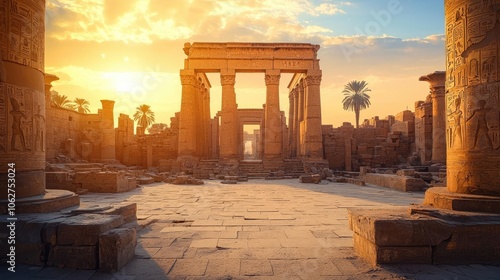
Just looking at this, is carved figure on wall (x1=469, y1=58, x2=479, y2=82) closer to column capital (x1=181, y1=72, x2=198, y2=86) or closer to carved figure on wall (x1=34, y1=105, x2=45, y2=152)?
carved figure on wall (x1=34, y1=105, x2=45, y2=152)

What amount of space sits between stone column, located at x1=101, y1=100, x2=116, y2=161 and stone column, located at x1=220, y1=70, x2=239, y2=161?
8.51 metres

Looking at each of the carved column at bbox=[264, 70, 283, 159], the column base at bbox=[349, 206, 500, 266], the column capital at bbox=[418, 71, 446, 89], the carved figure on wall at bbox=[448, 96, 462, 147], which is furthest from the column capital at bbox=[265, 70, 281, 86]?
the column base at bbox=[349, 206, 500, 266]

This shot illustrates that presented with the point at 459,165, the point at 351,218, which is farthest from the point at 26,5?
the point at 459,165

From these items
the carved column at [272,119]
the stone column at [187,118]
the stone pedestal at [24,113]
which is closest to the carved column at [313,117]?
the carved column at [272,119]

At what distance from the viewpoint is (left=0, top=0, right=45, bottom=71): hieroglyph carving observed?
4301 mm

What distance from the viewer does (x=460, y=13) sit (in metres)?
4.30

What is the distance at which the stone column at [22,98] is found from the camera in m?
4.32

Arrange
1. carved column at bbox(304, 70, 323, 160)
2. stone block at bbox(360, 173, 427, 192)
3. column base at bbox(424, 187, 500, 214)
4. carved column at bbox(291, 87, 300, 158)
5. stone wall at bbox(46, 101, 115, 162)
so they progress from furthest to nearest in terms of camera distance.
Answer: carved column at bbox(291, 87, 300, 158), carved column at bbox(304, 70, 323, 160), stone wall at bbox(46, 101, 115, 162), stone block at bbox(360, 173, 427, 192), column base at bbox(424, 187, 500, 214)

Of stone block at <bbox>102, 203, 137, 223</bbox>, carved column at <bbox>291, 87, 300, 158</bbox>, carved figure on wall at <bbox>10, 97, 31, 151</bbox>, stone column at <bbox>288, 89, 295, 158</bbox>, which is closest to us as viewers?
carved figure on wall at <bbox>10, 97, 31, 151</bbox>

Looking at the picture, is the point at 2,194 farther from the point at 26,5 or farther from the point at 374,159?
the point at 374,159

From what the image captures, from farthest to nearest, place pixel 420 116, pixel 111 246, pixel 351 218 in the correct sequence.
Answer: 1. pixel 420 116
2. pixel 351 218
3. pixel 111 246

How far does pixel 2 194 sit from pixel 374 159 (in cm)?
2112

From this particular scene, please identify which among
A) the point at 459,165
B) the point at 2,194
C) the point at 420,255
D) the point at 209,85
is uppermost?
the point at 209,85

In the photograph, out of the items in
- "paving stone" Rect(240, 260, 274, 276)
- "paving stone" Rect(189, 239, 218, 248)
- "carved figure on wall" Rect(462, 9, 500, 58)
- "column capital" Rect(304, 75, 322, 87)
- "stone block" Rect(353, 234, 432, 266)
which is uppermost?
"column capital" Rect(304, 75, 322, 87)
